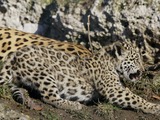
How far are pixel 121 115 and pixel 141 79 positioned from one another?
1140 mm

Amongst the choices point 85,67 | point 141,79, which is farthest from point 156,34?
point 85,67

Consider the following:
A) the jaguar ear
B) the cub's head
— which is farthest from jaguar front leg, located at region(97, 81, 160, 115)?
the jaguar ear

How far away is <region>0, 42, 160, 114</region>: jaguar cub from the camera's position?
9.19m

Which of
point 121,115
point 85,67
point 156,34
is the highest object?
point 156,34

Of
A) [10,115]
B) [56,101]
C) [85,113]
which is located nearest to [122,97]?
[85,113]

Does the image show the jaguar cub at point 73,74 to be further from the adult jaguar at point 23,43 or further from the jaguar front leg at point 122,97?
the adult jaguar at point 23,43

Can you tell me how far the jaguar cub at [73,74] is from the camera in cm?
919

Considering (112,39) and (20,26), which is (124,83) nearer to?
(112,39)

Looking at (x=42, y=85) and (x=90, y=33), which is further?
(x=90, y=33)

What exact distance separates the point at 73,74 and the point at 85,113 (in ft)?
2.72

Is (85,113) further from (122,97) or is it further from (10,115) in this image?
(10,115)

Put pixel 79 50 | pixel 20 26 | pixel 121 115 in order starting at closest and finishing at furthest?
1. pixel 121 115
2. pixel 79 50
3. pixel 20 26

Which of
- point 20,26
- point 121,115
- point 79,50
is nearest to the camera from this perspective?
point 121,115

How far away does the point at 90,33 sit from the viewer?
10.3 m
